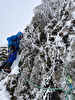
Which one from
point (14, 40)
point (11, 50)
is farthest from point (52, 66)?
point (14, 40)

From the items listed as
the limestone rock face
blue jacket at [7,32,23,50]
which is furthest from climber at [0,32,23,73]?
the limestone rock face

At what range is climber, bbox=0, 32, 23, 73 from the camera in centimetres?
693

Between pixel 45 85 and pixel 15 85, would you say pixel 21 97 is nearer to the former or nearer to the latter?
pixel 15 85

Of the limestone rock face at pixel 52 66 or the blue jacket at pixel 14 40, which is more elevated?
the blue jacket at pixel 14 40

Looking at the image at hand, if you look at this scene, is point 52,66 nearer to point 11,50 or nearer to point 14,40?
point 11,50

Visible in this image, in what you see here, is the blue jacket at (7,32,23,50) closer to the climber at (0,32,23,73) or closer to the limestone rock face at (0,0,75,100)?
the climber at (0,32,23,73)

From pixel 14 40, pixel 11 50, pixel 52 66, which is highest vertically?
pixel 14 40

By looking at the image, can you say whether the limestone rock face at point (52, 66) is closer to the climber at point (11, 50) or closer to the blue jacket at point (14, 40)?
the climber at point (11, 50)

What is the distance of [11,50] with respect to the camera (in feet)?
25.1

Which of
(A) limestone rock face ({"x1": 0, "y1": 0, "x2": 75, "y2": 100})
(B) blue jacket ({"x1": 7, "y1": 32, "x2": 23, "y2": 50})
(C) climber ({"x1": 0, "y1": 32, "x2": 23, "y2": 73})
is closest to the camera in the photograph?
(A) limestone rock face ({"x1": 0, "y1": 0, "x2": 75, "y2": 100})

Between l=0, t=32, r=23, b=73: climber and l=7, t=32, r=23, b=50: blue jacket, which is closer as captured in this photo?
l=0, t=32, r=23, b=73: climber

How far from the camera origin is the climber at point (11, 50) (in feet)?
22.7

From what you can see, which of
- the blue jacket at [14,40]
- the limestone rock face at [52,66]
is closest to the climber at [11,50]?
the blue jacket at [14,40]

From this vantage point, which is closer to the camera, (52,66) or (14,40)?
(52,66)
